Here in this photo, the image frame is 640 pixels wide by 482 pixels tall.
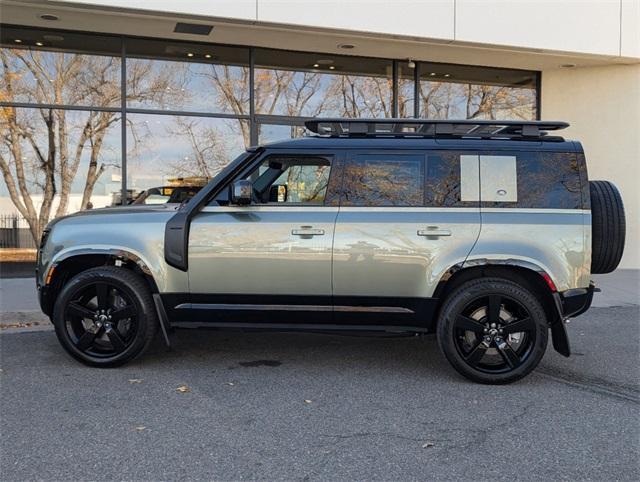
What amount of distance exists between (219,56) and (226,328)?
7.61m

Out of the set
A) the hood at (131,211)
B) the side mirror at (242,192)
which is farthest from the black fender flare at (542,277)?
the hood at (131,211)

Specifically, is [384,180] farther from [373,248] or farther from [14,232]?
[14,232]

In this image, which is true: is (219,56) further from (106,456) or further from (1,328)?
(106,456)

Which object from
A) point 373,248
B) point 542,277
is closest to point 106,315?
point 373,248

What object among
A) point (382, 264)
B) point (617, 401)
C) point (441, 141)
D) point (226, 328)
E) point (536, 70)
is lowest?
point (617, 401)

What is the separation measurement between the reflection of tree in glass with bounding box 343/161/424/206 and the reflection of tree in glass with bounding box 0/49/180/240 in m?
7.34

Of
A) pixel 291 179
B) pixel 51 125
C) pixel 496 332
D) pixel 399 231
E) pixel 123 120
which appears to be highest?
pixel 123 120

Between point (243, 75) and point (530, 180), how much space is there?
25.6 ft

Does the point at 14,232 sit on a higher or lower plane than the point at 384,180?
lower

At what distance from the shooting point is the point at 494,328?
4.55 metres

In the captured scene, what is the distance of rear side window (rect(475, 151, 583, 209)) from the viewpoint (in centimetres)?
455

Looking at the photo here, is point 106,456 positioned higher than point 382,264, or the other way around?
point 382,264

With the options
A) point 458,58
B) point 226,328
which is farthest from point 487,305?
point 458,58

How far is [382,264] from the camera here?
181 inches
